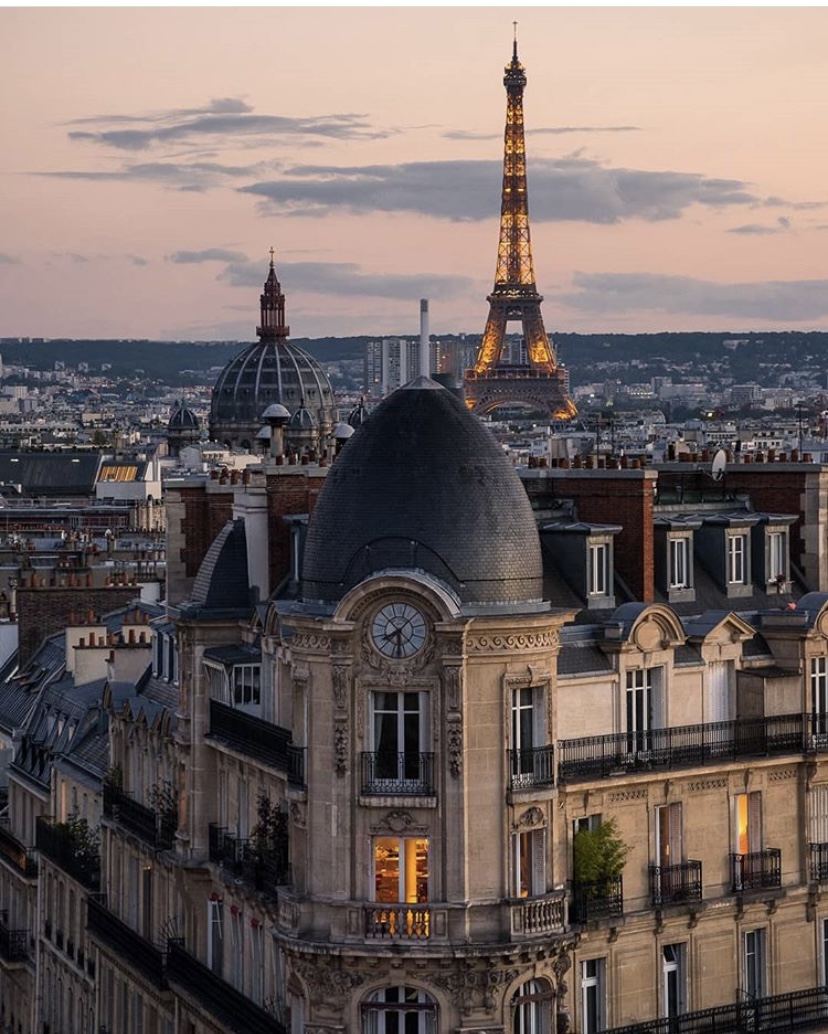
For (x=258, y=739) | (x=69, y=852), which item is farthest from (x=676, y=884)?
(x=69, y=852)

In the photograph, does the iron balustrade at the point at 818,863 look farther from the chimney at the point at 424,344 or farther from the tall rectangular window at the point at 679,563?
the chimney at the point at 424,344

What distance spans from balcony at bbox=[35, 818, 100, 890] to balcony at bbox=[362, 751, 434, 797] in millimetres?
15988

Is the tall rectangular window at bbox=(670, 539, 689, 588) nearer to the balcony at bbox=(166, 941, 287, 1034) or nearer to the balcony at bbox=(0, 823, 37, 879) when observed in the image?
the balcony at bbox=(166, 941, 287, 1034)

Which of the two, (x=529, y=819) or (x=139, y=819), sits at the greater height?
(x=529, y=819)

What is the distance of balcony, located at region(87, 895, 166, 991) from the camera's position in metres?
43.2

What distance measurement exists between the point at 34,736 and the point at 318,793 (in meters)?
24.1

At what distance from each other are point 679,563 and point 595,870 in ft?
19.0

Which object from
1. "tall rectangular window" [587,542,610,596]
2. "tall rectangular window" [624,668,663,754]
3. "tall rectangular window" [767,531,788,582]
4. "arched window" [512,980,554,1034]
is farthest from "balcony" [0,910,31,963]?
"arched window" [512,980,554,1034]

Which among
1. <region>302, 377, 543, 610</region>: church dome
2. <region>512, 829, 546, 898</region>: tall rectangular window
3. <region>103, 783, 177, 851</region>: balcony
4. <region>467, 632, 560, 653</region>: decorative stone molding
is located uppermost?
<region>302, 377, 543, 610</region>: church dome

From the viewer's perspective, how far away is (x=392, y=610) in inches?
1332

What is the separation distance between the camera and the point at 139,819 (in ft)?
149

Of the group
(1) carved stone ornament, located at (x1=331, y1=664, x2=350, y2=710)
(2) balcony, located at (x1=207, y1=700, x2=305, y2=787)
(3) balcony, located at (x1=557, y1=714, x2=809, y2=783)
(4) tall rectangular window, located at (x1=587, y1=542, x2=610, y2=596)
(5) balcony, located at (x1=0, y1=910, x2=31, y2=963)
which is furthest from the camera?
(5) balcony, located at (x1=0, y1=910, x2=31, y2=963)

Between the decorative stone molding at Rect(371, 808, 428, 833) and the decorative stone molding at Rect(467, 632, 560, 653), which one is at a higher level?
the decorative stone molding at Rect(467, 632, 560, 653)

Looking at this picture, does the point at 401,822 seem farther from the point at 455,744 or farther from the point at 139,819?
the point at 139,819
